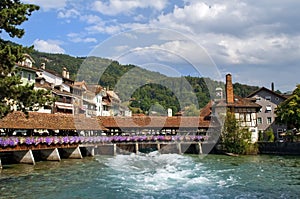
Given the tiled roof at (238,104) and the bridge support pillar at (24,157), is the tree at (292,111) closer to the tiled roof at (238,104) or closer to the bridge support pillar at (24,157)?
the tiled roof at (238,104)

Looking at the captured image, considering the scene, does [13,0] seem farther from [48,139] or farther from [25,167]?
[48,139]

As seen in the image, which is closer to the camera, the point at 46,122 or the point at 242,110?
the point at 46,122

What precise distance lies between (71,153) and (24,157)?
7.16 meters

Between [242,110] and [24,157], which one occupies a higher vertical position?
[242,110]

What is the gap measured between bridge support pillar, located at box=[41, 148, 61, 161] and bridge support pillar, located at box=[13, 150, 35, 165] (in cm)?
315

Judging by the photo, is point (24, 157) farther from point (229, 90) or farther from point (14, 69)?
point (229, 90)

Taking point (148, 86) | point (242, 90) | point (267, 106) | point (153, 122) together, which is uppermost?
point (242, 90)

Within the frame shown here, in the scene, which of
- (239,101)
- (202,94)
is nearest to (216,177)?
(202,94)

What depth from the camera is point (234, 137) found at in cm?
3825

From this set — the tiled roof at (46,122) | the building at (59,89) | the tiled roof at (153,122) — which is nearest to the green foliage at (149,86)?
the tiled roof at (153,122)

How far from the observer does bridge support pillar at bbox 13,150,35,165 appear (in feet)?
84.0

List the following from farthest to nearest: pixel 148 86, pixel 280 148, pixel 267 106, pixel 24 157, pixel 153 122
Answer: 1. pixel 267 106
2. pixel 153 122
3. pixel 280 148
4. pixel 148 86
5. pixel 24 157

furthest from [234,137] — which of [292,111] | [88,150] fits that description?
[88,150]

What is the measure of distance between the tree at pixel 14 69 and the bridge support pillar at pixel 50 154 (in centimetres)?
1530
